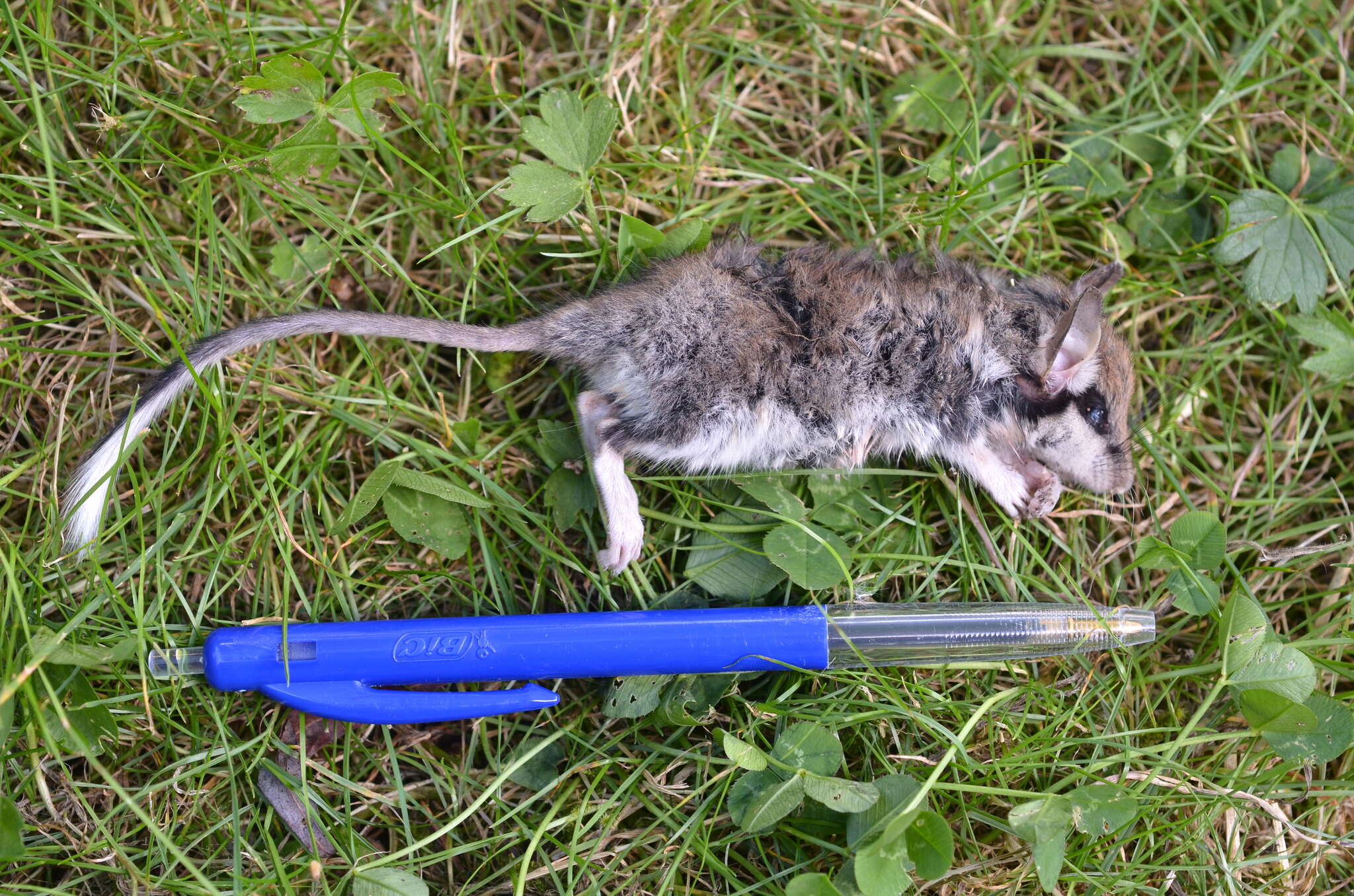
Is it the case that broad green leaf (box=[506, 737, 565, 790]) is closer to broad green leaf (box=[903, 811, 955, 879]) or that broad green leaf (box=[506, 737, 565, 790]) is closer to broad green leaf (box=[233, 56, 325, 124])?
broad green leaf (box=[903, 811, 955, 879])

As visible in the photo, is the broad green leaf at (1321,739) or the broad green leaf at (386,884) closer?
the broad green leaf at (386,884)

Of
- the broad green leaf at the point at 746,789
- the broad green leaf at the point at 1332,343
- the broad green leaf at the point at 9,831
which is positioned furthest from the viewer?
the broad green leaf at the point at 1332,343

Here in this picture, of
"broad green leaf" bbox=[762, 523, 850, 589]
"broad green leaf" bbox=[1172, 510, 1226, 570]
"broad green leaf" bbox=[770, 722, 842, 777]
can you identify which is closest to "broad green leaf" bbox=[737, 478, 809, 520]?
"broad green leaf" bbox=[762, 523, 850, 589]

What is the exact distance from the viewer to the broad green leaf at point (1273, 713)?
8.82 feet

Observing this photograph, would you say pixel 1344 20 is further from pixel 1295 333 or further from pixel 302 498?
pixel 302 498

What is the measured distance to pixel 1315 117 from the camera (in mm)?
3338

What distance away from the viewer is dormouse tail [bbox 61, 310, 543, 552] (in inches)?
102

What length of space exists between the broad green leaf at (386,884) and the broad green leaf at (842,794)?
1139 millimetres

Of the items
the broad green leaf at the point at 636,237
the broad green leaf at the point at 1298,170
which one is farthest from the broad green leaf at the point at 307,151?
the broad green leaf at the point at 1298,170

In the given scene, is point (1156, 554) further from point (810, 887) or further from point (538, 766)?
point (538, 766)

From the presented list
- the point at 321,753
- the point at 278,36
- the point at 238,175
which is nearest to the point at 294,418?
the point at 238,175

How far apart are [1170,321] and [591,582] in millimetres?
2227

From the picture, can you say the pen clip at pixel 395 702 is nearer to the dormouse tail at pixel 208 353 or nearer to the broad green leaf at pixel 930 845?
the dormouse tail at pixel 208 353

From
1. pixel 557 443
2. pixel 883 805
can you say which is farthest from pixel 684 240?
pixel 883 805
